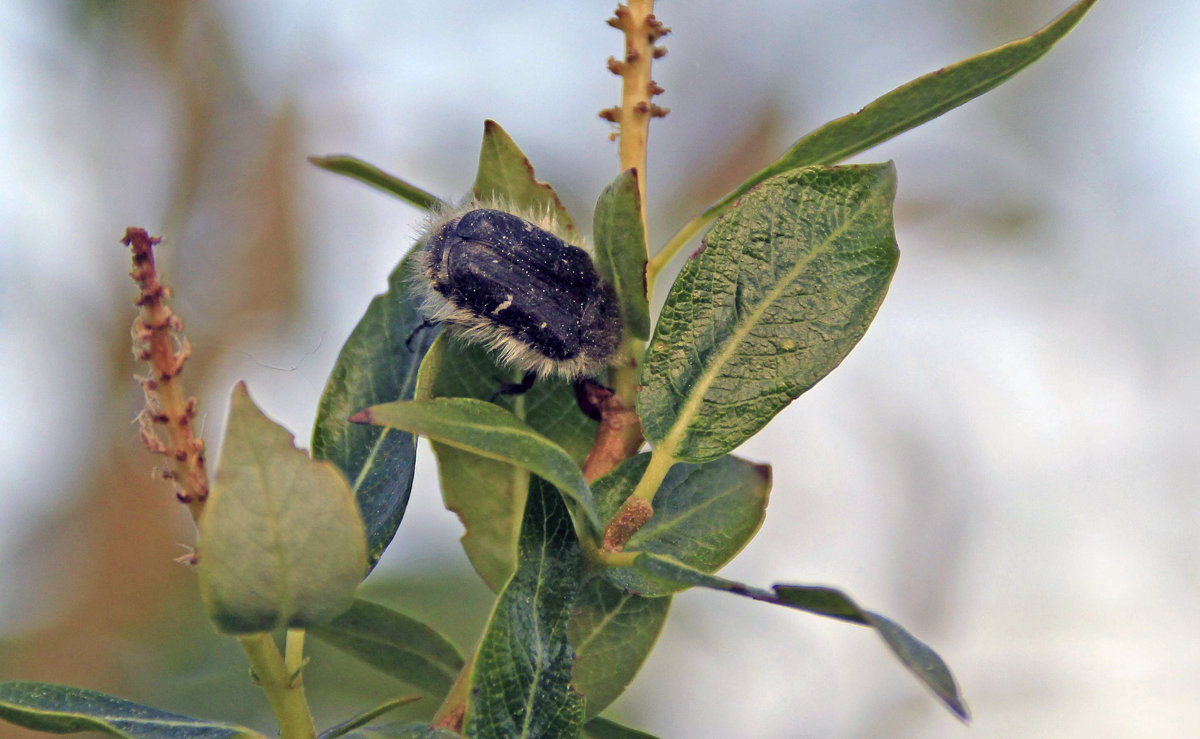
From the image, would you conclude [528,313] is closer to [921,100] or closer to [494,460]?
[494,460]

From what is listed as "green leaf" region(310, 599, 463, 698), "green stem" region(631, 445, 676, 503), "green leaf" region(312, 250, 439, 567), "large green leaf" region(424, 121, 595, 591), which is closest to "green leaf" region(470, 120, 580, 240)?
"large green leaf" region(424, 121, 595, 591)

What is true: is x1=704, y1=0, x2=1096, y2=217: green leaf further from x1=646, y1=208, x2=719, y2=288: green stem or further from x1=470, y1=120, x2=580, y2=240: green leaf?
x1=470, y1=120, x2=580, y2=240: green leaf

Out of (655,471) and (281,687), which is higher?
(655,471)

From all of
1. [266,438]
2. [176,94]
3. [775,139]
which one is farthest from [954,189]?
[266,438]

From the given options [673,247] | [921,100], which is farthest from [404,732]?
[921,100]

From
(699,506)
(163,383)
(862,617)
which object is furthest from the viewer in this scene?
(699,506)

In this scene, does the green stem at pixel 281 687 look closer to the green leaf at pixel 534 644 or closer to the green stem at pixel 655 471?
the green leaf at pixel 534 644

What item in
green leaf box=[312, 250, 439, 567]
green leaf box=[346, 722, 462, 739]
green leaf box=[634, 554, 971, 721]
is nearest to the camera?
green leaf box=[634, 554, 971, 721]
